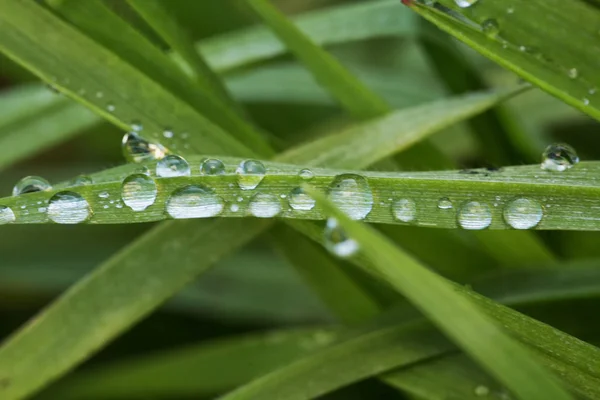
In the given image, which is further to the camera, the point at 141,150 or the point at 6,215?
the point at 141,150

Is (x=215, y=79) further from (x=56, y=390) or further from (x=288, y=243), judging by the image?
(x=56, y=390)

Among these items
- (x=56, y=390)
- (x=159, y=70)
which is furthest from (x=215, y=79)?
(x=56, y=390)

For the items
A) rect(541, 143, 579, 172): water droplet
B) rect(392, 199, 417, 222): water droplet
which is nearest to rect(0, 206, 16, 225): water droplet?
rect(392, 199, 417, 222): water droplet

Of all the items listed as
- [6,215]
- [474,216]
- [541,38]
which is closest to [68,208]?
[6,215]

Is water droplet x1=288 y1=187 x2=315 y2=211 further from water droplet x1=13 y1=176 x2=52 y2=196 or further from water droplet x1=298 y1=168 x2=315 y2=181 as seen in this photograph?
water droplet x1=13 y1=176 x2=52 y2=196

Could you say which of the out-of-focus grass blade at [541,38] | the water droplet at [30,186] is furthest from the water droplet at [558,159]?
the water droplet at [30,186]

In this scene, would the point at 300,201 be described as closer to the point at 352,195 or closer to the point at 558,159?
the point at 352,195
